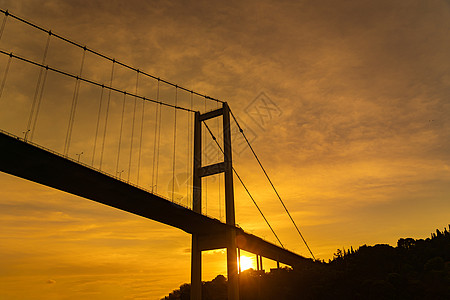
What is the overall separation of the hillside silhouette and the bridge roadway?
13.8 m

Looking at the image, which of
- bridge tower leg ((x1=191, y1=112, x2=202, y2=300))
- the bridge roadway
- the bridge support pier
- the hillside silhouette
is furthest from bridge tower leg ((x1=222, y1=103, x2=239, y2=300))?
the hillside silhouette

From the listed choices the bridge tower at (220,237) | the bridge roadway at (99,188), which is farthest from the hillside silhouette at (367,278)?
the bridge tower at (220,237)

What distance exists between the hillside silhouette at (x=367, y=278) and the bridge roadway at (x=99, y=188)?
13.8m

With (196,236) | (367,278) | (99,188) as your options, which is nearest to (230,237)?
(196,236)

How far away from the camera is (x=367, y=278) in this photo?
169 ft

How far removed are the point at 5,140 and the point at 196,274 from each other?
2735 centimetres

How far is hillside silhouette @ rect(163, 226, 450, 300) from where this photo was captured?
153ft

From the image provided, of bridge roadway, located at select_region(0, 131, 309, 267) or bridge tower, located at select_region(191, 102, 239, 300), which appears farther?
bridge tower, located at select_region(191, 102, 239, 300)

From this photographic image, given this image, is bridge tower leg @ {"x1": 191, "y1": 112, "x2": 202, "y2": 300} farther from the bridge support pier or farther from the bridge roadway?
the bridge roadway

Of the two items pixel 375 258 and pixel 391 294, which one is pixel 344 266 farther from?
pixel 391 294

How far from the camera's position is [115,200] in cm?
3575

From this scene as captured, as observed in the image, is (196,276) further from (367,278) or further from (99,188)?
(367,278)

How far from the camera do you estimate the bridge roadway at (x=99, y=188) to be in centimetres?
2672

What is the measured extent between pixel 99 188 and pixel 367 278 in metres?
39.1
